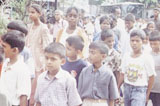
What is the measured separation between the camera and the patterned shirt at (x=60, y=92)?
10.9 ft

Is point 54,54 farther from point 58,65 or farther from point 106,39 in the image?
point 106,39

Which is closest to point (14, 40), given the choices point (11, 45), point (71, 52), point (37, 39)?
point (11, 45)

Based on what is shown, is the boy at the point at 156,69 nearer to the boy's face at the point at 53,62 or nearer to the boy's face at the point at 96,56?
the boy's face at the point at 96,56

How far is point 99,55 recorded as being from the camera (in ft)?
12.8

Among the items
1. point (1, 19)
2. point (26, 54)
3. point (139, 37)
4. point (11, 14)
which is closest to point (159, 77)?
point (139, 37)

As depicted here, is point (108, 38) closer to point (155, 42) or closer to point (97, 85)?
point (155, 42)

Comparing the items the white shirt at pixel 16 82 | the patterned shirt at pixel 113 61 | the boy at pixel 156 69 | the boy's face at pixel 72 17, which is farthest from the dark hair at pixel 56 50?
the boy at pixel 156 69

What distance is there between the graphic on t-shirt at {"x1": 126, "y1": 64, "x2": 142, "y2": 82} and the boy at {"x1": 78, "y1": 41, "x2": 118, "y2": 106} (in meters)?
0.83

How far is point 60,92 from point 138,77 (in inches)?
60.3

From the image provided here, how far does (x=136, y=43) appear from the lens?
469 cm

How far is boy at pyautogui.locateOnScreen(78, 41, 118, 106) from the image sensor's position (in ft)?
12.3

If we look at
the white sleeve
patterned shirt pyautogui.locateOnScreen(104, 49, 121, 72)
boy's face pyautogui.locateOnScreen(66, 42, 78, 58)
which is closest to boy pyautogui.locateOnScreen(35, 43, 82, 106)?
boy's face pyautogui.locateOnScreen(66, 42, 78, 58)

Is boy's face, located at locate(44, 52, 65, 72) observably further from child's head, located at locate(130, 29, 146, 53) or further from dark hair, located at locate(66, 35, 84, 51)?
child's head, located at locate(130, 29, 146, 53)

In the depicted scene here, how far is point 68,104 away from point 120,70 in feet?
5.54
